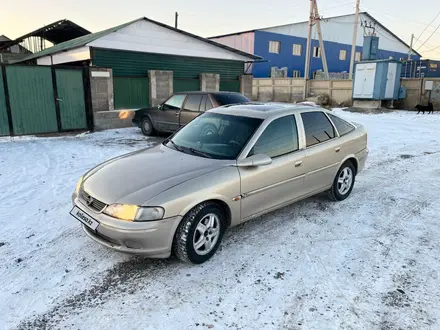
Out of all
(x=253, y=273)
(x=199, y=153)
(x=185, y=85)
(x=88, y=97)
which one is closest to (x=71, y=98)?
(x=88, y=97)

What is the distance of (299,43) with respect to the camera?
138 feet

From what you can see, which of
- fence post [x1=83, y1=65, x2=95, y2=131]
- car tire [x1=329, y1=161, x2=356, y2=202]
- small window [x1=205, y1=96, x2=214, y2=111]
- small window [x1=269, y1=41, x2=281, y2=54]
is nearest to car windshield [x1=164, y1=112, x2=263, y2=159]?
car tire [x1=329, y1=161, x2=356, y2=202]

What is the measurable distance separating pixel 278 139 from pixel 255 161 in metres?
0.68

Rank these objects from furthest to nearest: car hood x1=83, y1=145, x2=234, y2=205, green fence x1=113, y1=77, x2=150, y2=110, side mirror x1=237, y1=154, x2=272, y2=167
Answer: green fence x1=113, y1=77, x2=150, y2=110
side mirror x1=237, y1=154, x2=272, y2=167
car hood x1=83, y1=145, x2=234, y2=205

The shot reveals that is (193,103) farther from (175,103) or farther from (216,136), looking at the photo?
(216,136)

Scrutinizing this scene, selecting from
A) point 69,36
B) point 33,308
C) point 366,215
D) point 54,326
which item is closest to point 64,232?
point 33,308

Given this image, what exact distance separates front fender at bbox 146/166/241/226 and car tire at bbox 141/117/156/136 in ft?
26.0

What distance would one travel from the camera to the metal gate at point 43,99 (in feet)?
32.8

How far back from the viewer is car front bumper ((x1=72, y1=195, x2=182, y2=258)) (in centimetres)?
305

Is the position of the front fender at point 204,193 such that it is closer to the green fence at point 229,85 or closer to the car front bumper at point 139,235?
the car front bumper at point 139,235

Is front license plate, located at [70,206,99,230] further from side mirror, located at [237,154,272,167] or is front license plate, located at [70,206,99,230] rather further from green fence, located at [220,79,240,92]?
green fence, located at [220,79,240,92]

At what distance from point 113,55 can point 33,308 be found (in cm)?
1132

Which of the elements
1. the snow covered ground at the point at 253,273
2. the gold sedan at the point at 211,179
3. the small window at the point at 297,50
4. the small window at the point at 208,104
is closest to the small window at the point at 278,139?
the gold sedan at the point at 211,179

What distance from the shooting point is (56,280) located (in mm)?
3182
